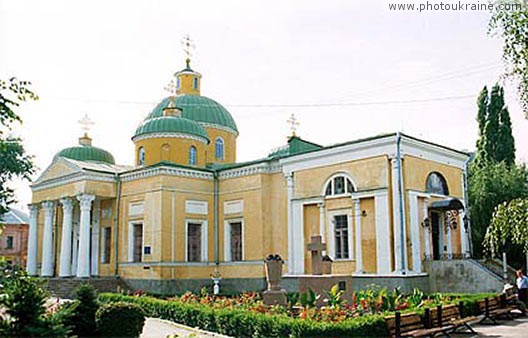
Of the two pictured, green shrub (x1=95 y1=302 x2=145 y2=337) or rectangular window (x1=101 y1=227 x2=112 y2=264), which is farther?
rectangular window (x1=101 y1=227 x2=112 y2=264)

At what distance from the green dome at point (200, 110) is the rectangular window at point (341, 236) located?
13150 millimetres

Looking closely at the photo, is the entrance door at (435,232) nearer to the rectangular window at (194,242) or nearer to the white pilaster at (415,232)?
the white pilaster at (415,232)

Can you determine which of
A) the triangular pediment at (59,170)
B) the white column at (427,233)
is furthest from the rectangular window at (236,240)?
the white column at (427,233)

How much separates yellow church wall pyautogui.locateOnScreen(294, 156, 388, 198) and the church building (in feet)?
0.15

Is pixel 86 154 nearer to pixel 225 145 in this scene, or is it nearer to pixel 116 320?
pixel 225 145

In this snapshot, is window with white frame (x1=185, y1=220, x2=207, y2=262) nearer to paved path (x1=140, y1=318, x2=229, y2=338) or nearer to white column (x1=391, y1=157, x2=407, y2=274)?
white column (x1=391, y1=157, x2=407, y2=274)

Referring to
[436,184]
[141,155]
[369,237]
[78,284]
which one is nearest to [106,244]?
[78,284]

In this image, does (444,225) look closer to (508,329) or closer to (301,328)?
(508,329)

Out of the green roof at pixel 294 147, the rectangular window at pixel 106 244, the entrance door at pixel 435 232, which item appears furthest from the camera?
the green roof at pixel 294 147

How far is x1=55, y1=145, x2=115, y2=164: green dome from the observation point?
110 ft

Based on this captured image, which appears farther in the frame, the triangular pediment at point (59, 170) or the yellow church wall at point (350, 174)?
the triangular pediment at point (59, 170)

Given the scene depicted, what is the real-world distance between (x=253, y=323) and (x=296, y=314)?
1879 mm

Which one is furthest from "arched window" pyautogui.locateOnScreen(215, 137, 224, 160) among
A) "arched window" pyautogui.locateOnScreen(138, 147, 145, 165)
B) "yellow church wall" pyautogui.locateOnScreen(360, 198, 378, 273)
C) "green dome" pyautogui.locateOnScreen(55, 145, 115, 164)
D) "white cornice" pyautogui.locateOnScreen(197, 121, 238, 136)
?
"yellow church wall" pyautogui.locateOnScreen(360, 198, 378, 273)

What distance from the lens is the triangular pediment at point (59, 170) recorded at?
28.4 m
